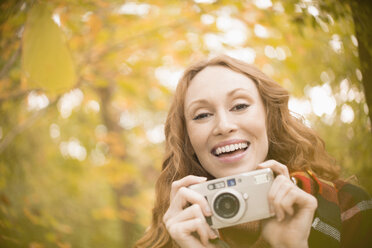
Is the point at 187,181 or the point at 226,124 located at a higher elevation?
the point at 226,124

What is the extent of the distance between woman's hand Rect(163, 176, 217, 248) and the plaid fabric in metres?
0.55

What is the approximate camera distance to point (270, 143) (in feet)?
6.10

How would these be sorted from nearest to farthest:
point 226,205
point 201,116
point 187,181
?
point 226,205
point 187,181
point 201,116

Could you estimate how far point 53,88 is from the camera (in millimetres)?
841

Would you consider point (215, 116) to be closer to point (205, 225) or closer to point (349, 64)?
point (205, 225)

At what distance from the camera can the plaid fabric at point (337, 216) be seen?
1377mm

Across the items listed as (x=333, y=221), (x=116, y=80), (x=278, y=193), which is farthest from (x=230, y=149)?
(x=116, y=80)

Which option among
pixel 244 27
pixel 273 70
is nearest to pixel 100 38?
pixel 244 27

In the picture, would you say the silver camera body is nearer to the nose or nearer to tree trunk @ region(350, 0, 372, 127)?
the nose

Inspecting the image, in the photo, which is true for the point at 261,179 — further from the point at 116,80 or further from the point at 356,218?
the point at 116,80

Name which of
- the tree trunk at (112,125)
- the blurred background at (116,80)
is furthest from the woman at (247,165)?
the tree trunk at (112,125)

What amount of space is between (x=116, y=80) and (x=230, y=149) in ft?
8.31

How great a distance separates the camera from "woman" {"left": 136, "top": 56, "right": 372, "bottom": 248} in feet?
4.28

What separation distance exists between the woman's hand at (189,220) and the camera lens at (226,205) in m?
0.05
